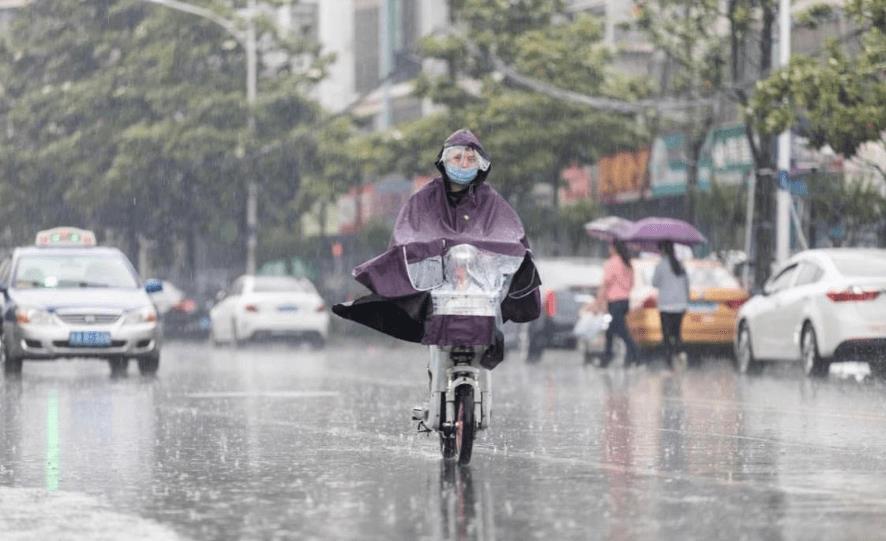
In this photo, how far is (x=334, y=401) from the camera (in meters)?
19.2

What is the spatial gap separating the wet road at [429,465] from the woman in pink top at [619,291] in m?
A: 5.13

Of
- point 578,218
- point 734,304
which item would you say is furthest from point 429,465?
point 578,218

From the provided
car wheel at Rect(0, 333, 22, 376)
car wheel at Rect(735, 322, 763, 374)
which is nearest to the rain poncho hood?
car wheel at Rect(0, 333, 22, 376)

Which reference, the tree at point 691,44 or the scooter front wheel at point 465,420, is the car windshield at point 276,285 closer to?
the tree at point 691,44

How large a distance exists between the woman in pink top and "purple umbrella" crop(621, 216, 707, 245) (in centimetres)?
55

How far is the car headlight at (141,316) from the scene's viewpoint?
24781 millimetres

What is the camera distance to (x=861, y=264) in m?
23.8

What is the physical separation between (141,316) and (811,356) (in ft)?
24.4

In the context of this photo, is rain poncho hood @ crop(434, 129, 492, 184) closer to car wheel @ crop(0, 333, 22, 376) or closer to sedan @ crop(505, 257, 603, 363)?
car wheel @ crop(0, 333, 22, 376)

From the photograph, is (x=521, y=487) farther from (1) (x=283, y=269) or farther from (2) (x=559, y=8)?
(1) (x=283, y=269)

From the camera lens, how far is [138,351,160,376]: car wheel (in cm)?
2514

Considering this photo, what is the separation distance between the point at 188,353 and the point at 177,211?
24490mm

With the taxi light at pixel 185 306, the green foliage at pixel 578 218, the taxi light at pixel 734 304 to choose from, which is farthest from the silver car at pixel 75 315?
the green foliage at pixel 578 218

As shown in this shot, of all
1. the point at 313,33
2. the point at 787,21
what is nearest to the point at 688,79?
the point at 787,21
